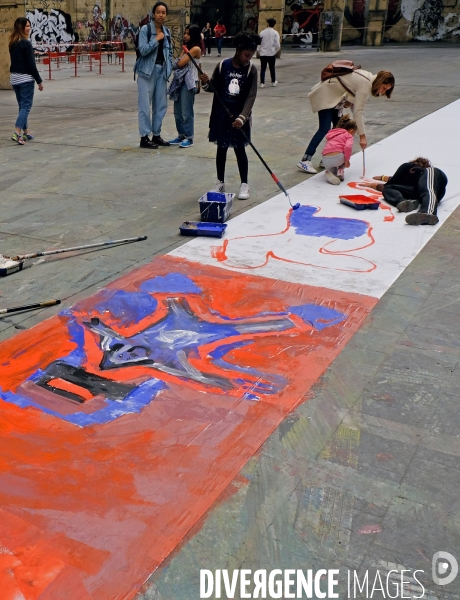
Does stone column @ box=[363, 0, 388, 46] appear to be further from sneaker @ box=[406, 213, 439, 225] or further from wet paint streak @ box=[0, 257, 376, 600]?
wet paint streak @ box=[0, 257, 376, 600]

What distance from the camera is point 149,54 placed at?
8469 millimetres

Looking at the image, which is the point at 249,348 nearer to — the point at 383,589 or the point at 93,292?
the point at 93,292

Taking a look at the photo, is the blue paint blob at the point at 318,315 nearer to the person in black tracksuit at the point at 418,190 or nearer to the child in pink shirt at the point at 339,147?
the person in black tracksuit at the point at 418,190

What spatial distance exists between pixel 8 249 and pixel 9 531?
330cm

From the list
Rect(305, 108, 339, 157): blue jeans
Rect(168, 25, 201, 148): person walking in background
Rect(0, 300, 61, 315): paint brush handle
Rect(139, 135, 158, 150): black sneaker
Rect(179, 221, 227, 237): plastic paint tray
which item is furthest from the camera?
Rect(139, 135, 158, 150): black sneaker

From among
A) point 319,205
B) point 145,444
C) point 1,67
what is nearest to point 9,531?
point 145,444

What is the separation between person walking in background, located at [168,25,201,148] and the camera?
28.1 ft

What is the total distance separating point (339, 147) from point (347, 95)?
62 centimetres

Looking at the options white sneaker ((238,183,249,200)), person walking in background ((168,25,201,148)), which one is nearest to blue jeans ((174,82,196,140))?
person walking in background ((168,25,201,148))

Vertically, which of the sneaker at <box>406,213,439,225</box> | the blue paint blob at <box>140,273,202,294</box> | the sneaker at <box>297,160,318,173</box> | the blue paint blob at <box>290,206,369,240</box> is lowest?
the blue paint blob at <box>140,273,202,294</box>

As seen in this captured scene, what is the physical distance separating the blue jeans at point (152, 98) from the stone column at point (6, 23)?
7613 mm

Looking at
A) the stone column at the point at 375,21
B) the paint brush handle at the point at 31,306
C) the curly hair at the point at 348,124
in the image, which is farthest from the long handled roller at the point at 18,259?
the stone column at the point at 375,21

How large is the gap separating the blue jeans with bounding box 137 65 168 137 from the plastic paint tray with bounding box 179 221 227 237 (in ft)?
12.0

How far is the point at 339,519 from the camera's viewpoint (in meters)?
2.52
